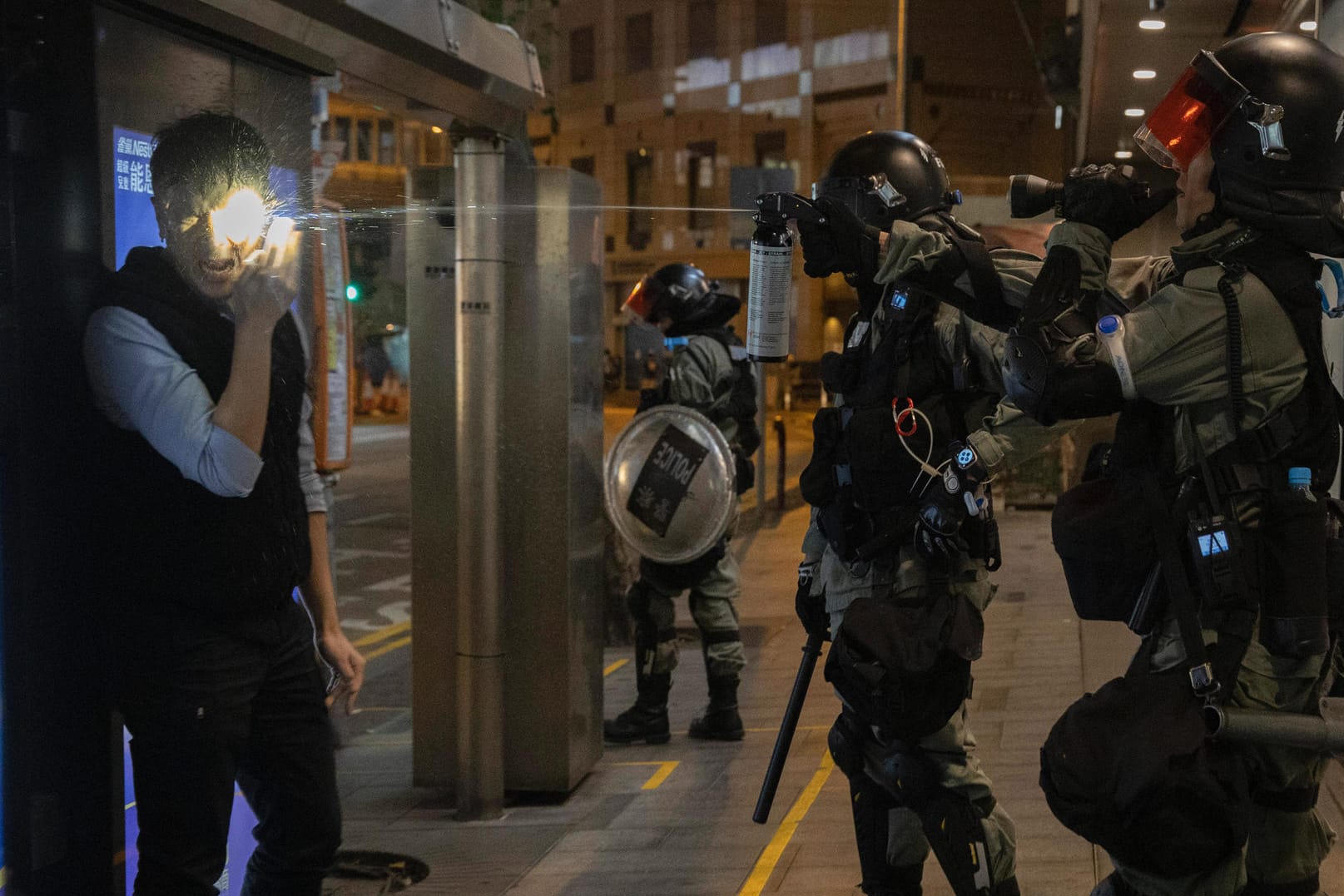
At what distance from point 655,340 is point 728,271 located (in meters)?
0.93

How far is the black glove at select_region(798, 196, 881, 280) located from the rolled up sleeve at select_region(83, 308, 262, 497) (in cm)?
134

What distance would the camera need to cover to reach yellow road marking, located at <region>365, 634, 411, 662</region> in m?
7.20

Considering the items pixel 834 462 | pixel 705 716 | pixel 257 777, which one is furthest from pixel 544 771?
pixel 257 777

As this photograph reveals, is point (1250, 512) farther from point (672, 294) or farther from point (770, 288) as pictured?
point (672, 294)

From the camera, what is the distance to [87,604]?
7.81ft

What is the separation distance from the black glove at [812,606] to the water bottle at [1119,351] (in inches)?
55.1

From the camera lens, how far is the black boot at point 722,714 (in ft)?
17.3

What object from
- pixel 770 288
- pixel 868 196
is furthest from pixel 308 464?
pixel 868 196

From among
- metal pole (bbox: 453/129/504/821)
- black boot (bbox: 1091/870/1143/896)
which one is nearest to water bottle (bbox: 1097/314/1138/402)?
black boot (bbox: 1091/870/1143/896)

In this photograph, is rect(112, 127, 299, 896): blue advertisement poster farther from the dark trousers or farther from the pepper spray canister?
the pepper spray canister

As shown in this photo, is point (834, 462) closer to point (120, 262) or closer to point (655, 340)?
point (120, 262)

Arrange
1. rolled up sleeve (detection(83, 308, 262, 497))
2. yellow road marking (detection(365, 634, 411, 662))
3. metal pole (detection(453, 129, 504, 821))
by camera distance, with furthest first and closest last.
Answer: yellow road marking (detection(365, 634, 411, 662))
metal pole (detection(453, 129, 504, 821))
rolled up sleeve (detection(83, 308, 262, 497))

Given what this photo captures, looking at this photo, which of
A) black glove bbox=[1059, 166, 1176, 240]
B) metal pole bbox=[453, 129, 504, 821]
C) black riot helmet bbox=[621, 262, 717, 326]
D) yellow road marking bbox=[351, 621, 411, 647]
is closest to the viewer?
black glove bbox=[1059, 166, 1176, 240]

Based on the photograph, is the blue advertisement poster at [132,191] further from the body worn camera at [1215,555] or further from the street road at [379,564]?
the street road at [379,564]
